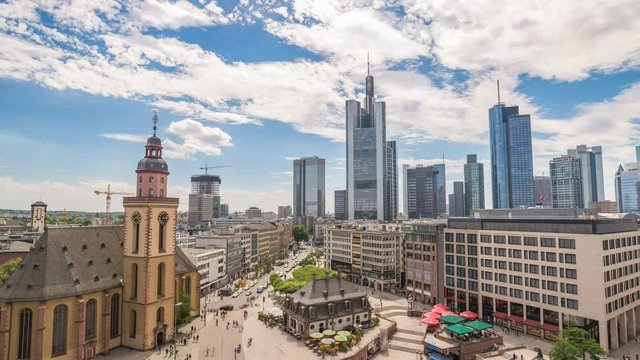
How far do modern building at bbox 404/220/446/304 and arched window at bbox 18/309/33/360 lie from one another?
81.8 meters

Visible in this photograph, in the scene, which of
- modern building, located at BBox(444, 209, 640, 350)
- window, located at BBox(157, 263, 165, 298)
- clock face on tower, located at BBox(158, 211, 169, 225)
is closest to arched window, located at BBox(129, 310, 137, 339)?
window, located at BBox(157, 263, 165, 298)

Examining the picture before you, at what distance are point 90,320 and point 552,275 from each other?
8201 cm

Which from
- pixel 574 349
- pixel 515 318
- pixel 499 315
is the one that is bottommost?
pixel 499 315

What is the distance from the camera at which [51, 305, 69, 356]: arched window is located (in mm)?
54541

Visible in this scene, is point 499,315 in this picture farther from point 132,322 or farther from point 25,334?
point 25,334

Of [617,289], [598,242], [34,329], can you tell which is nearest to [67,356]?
[34,329]

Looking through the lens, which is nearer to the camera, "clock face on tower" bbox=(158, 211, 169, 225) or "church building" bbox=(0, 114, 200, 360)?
"church building" bbox=(0, 114, 200, 360)

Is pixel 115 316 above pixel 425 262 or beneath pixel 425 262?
beneath

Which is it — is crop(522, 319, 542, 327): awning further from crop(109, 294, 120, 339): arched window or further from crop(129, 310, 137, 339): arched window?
crop(109, 294, 120, 339): arched window

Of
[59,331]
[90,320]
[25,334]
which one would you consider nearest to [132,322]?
[90,320]

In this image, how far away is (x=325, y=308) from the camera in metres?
71.4

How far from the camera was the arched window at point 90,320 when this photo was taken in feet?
193

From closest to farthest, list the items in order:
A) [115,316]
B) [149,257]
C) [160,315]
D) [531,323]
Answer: [149,257], [115,316], [160,315], [531,323]

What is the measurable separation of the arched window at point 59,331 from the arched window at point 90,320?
10.2 ft
